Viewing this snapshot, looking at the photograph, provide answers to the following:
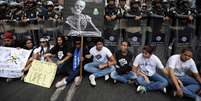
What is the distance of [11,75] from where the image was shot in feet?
31.2

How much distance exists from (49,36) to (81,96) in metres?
3.67

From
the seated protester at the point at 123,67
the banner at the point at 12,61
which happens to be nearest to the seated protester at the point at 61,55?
the banner at the point at 12,61

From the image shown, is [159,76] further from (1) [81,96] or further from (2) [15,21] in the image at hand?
(2) [15,21]

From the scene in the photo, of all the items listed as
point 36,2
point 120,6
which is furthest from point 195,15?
point 36,2

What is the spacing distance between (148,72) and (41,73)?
2578mm

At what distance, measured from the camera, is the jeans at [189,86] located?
320 inches

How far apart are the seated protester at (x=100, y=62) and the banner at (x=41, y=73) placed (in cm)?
83

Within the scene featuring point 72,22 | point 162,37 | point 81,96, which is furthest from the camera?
point 162,37

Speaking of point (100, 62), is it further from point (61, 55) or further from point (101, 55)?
point (61, 55)

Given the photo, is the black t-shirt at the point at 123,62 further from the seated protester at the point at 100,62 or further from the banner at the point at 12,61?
the banner at the point at 12,61

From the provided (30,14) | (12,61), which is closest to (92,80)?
(12,61)

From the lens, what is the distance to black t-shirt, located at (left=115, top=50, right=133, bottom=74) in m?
8.96

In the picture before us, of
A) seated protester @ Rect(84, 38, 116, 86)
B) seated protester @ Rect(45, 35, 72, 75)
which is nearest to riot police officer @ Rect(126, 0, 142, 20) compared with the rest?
seated protester @ Rect(84, 38, 116, 86)

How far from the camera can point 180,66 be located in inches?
339
